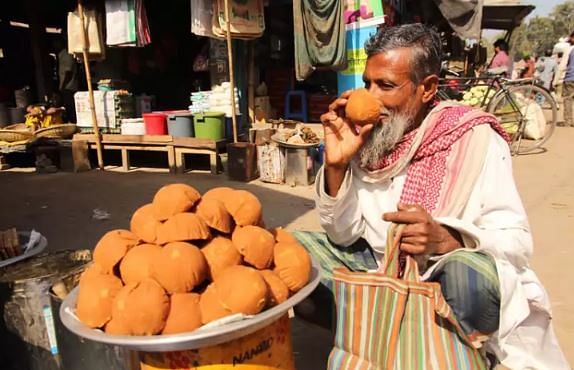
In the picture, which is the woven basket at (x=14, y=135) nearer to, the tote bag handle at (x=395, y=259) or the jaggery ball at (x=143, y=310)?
the jaggery ball at (x=143, y=310)

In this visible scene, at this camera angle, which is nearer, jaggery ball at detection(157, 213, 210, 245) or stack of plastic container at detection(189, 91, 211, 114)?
jaggery ball at detection(157, 213, 210, 245)

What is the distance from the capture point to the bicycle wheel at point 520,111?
7305 millimetres

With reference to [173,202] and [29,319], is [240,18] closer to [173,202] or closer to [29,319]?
[29,319]

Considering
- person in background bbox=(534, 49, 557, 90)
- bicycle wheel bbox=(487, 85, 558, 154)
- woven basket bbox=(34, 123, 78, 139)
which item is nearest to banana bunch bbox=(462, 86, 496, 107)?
bicycle wheel bbox=(487, 85, 558, 154)

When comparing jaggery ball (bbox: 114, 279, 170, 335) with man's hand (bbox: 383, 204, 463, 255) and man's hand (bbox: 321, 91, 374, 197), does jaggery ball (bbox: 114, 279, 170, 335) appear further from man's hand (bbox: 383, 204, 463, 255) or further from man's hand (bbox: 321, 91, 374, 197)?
man's hand (bbox: 321, 91, 374, 197)

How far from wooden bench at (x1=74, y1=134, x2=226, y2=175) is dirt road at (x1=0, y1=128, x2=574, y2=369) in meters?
0.28

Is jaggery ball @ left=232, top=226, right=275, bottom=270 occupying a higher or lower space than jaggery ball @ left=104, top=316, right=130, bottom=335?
higher

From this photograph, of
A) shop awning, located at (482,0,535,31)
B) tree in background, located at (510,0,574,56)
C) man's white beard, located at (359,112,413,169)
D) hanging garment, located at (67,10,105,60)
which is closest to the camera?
man's white beard, located at (359,112,413,169)

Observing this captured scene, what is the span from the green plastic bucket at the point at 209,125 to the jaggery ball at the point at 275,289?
17.4 feet

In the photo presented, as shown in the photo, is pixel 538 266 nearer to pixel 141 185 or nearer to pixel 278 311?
pixel 278 311

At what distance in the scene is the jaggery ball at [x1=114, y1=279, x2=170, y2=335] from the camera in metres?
1.23

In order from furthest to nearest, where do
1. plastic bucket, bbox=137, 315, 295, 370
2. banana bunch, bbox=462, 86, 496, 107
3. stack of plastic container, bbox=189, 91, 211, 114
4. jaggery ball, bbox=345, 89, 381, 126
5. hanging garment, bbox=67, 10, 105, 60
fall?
1. banana bunch, bbox=462, 86, 496, 107
2. stack of plastic container, bbox=189, 91, 211, 114
3. hanging garment, bbox=67, 10, 105, 60
4. jaggery ball, bbox=345, 89, 381, 126
5. plastic bucket, bbox=137, 315, 295, 370

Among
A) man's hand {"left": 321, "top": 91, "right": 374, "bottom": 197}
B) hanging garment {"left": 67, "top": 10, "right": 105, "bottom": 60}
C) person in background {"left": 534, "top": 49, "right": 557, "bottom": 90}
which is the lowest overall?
man's hand {"left": 321, "top": 91, "right": 374, "bottom": 197}

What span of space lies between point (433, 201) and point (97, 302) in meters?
1.24
